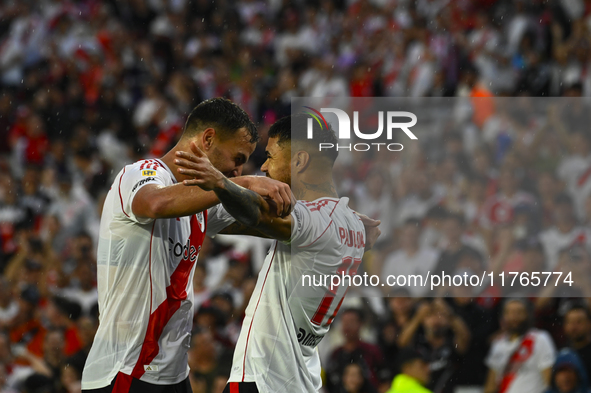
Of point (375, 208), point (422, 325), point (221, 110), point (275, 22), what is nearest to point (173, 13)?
point (275, 22)

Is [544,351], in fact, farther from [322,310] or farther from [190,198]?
[190,198]

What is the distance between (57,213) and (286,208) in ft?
30.8

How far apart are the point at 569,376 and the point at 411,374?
4.30 ft

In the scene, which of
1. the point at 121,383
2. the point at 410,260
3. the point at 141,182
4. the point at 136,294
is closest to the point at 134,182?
the point at 141,182

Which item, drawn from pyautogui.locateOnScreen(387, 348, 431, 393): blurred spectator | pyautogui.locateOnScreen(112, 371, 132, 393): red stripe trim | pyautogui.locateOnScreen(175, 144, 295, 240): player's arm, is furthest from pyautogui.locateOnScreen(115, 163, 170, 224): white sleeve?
pyautogui.locateOnScreen(387, 348, 431, 393): blurred spectator

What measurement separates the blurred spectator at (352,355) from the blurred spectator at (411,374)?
0.30m

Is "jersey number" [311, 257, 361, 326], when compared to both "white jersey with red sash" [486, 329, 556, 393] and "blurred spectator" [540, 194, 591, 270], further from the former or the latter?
"blurred spectator" [540, 194, 591, 270]

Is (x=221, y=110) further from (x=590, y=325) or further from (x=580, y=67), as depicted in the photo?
(x=580, y=67)

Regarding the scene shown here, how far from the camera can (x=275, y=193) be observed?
344cm

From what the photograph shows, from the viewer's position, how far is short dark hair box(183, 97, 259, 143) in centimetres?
406

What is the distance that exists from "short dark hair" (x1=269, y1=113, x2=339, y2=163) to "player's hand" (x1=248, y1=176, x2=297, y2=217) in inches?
18.9

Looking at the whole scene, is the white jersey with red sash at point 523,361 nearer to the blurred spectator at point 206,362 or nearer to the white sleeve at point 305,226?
the blurred spectator at point 206,362

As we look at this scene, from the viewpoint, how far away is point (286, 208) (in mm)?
3471

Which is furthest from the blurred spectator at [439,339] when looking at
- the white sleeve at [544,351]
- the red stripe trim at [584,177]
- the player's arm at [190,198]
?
the player's arm at [190,198]
